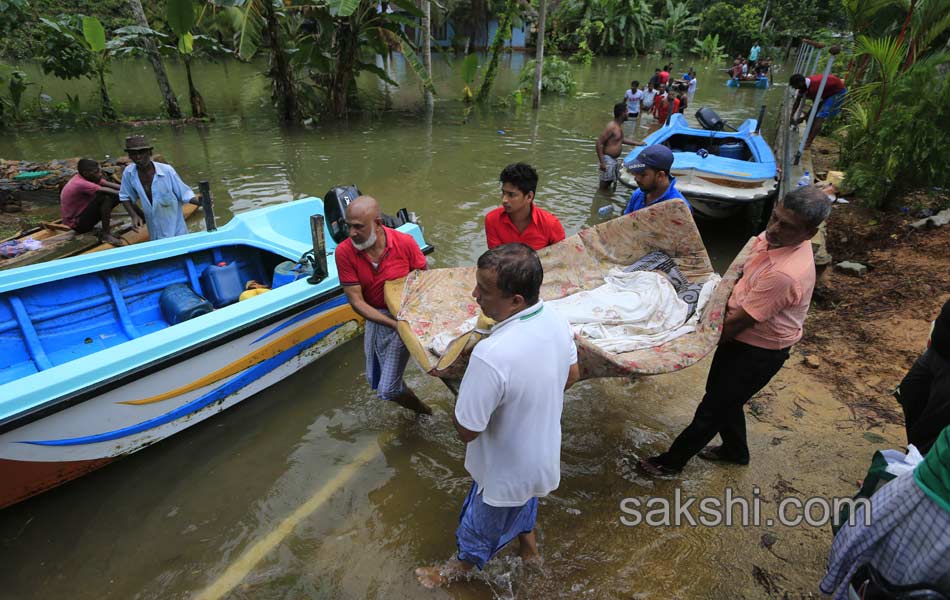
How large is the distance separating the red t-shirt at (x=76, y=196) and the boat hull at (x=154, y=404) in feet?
13.0

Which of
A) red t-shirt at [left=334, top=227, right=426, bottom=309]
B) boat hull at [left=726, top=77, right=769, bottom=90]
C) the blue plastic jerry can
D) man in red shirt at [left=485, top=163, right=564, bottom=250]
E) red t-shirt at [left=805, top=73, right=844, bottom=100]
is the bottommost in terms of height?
the blue plastic jerry can

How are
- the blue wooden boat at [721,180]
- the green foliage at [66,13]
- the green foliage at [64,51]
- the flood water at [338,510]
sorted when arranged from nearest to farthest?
the flood water at [338,510] < the blue wooden boat at [721,180] < the green foliage at [64,51] < the green foliage at [66,13]

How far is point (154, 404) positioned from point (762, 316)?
12.5ft

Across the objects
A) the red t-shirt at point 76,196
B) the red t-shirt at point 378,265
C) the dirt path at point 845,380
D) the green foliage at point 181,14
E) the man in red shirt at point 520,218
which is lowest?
the dirt path at point 845,380

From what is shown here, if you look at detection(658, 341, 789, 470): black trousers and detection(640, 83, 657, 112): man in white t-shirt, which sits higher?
detection(640, 83, 657, 112): man in white t-shirt

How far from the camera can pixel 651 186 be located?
349 cm

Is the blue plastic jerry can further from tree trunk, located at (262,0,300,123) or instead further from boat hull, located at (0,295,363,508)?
tree trunk, located at (262,0,300,123)

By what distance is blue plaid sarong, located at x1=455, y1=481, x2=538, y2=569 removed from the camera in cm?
224

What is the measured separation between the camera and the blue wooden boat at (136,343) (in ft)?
9.68

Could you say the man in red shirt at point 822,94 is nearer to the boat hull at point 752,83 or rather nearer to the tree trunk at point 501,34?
the tree trunk at point 501,34

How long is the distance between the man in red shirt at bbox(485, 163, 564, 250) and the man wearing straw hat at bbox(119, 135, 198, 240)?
365cm

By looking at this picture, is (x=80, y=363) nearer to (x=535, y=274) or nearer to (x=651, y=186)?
(x=535, y=274)

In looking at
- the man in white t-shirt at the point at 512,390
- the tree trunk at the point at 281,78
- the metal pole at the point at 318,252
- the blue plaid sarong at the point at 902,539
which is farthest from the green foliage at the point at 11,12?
the blue plaid sarong at the point at 902,539

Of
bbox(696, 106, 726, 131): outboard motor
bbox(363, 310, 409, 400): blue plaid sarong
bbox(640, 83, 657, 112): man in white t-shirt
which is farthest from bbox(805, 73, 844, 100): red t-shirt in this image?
bbox(363, 310, 409, 400): blue plaid sarong
